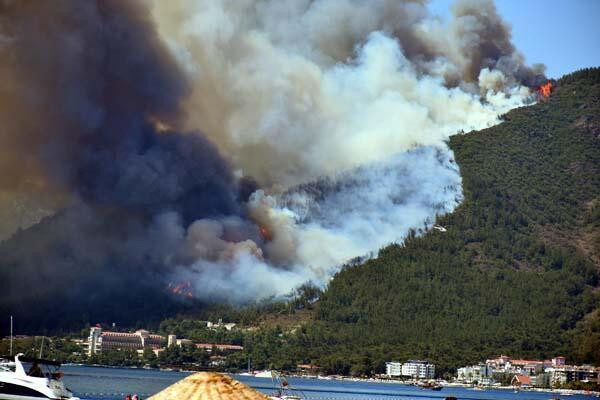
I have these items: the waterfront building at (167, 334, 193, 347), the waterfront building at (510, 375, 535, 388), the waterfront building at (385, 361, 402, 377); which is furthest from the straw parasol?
the waterfront building at (167, 334, 193, 347)

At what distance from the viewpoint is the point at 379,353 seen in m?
165

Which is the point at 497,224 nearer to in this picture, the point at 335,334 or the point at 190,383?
the point at 335,334

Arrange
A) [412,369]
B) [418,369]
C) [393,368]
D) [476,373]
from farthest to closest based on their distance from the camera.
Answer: [393,368] < [418,369] < [412,369] < [476,373]

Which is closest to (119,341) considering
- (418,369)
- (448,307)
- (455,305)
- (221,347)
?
(221,347)

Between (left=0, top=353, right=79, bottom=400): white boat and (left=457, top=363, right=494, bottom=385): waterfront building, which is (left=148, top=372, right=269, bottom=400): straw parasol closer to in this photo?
(left=0, top=353, right=79, bottom=400): white boat

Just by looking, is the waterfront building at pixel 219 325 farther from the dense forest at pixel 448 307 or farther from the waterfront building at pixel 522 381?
the waterfront building at pixel 522 381

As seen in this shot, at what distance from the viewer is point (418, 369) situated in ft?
533

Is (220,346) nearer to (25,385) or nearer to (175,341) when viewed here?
(175,341)

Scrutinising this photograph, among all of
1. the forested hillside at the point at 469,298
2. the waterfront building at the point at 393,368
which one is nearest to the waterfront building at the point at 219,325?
the forested hillside at the point at 469,298

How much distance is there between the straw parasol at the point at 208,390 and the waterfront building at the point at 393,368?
147 m

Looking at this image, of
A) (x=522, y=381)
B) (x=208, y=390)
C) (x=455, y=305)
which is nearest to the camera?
(x=208, y=390)

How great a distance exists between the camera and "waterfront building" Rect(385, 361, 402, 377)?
164 metres

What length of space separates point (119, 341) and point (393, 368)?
39.8m

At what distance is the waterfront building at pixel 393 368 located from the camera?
16450 cm
